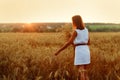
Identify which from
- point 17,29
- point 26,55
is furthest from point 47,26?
point 26,55

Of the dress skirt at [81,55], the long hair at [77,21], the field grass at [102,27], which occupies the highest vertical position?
the long hair at [77,21]

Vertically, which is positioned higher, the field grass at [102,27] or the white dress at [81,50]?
the white dress at [81,50]

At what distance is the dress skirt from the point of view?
704 centimetres

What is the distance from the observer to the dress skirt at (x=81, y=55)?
704cm

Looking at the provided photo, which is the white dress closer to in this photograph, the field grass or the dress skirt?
the dress skirt

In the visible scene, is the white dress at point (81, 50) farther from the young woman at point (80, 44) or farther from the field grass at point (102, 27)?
the field grass at point (102, 27)

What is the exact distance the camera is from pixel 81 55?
7.05m

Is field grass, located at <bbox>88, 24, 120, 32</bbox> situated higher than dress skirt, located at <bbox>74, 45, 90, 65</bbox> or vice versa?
dress skirt, located at <bbox>74, 45, 90, 65</bbox>

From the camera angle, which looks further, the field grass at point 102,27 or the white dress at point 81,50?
the field grass at point 102,27

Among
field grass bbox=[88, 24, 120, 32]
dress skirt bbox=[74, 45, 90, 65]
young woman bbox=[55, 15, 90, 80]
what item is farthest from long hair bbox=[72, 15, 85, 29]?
field grass bbox=[88, 24, 120, 32]

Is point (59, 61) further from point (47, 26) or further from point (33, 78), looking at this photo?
point (47, 26)

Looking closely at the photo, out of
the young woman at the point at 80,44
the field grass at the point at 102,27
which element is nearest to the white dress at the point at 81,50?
the young woman at the point at 80,44

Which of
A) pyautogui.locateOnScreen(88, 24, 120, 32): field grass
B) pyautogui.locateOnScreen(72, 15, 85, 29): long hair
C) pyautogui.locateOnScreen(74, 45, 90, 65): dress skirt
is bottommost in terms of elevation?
pyautogui.locateOnScreen(88, 24, 120, 32): field grass

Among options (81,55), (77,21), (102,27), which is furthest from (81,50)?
(102,27)
